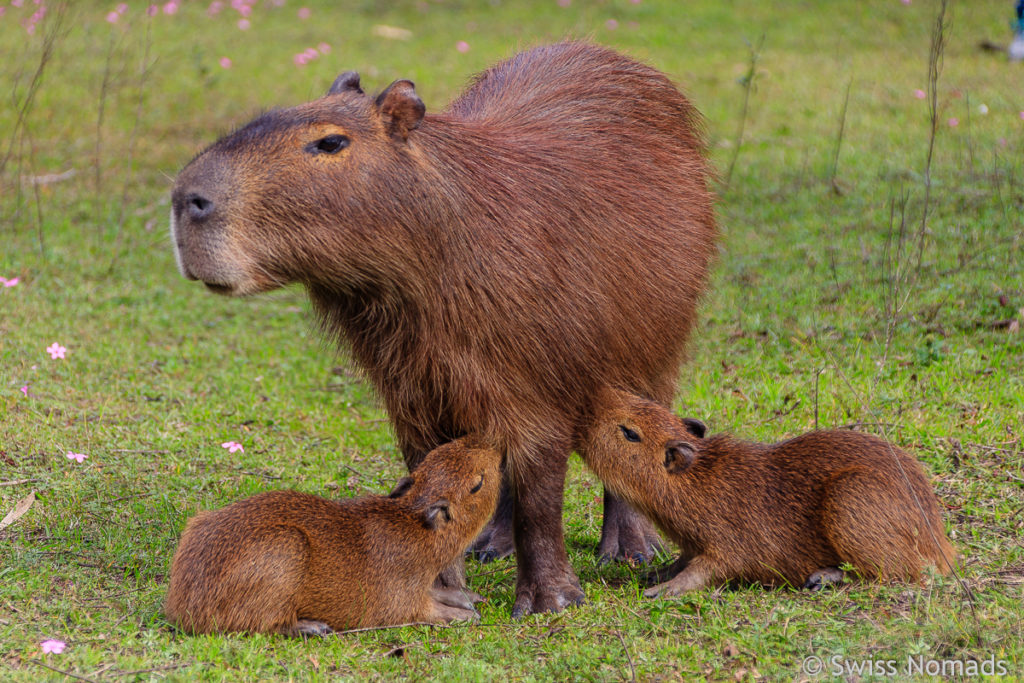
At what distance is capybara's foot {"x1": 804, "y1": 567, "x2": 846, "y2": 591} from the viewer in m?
3.76

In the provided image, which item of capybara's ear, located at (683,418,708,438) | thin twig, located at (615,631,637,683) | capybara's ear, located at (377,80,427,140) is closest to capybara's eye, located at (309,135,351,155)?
capybara's ear, located at (377,80,427,140)

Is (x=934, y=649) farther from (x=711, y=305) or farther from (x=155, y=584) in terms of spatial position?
(x=711, y=305)

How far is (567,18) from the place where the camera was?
42.6 ft

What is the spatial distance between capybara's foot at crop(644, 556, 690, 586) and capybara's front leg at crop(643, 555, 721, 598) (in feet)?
0.28

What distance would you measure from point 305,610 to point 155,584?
0.72 m

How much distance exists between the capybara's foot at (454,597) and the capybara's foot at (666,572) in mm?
635

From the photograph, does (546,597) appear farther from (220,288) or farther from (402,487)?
(220,288)

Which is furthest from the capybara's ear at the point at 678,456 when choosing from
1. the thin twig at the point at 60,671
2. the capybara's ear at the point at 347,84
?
the thin twig at the point at 60,671

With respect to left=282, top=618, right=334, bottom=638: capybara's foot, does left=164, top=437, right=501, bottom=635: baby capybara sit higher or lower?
higher

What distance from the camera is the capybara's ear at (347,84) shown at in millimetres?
3801

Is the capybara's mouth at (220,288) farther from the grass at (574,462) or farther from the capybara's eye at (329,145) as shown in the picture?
the grass at (574,462)

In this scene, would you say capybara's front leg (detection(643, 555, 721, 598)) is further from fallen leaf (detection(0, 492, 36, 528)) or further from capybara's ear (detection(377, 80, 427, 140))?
fallen leaf (detection(0, 492, 36, 528))

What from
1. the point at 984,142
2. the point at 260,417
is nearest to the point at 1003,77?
the point at 984,142

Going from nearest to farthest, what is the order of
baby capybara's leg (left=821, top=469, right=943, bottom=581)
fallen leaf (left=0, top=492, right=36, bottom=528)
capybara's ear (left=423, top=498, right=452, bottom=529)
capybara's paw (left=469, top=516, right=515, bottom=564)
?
1. baby capybara's leg (left=821, top=469, right=943, bottom=581)
2. capybara's ear (left=423, top=498, right=452, bottom=529)
3. fallen leaf (left=0, top=492, right=36, bottom=528)
4. capybara's paw (left=469, top=516, right=515, bottom=564)
